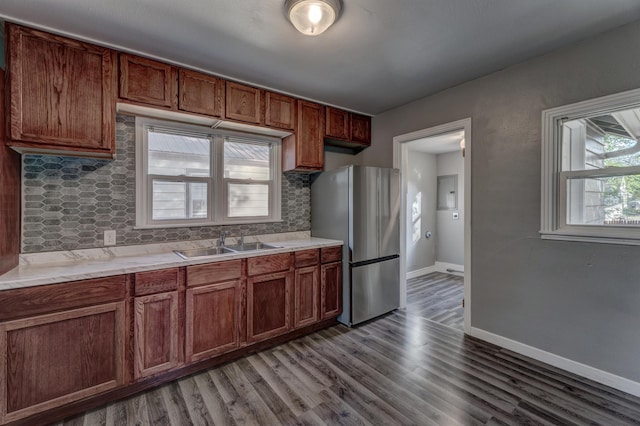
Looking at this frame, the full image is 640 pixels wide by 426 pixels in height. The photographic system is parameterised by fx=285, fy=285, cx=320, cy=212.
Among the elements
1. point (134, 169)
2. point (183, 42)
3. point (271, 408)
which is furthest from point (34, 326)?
point (183, 42)

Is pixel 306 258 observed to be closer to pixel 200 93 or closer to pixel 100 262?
pixel 100 262

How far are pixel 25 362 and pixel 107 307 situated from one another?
18.2 inches

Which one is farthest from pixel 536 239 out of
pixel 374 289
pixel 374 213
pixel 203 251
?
pixel 203 251

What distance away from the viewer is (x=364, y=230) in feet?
10.4

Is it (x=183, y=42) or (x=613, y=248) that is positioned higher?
(x=183, y=42)

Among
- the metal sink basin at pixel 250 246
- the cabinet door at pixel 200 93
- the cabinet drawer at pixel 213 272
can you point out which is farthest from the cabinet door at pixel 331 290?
the cabinet door at pixel 200 93

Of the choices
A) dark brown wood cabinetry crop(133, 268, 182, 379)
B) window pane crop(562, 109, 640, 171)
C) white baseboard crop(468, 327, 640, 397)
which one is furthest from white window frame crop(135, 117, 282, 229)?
window pane crop(562, 109, 640, 171)

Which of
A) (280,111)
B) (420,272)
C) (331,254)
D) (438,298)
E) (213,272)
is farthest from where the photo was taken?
(420,272)

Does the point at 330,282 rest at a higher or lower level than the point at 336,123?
lower

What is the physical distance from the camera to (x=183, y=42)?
2109mm

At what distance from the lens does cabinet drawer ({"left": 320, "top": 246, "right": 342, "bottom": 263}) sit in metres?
3.08

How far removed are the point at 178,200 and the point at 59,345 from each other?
4.56 feet

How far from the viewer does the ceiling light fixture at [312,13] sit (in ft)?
5.46

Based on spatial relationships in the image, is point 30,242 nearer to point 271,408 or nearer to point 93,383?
point 93,383
